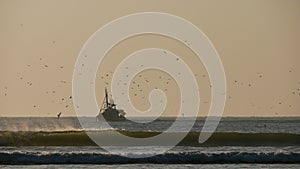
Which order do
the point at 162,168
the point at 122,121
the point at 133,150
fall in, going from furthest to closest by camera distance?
the point at 122,121, the point at 133,150, the point at 162,168

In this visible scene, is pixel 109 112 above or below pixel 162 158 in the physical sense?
below

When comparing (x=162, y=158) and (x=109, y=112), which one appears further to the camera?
(x=109, y=112)

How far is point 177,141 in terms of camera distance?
194 ft

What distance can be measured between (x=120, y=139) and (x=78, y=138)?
5479 millimetres

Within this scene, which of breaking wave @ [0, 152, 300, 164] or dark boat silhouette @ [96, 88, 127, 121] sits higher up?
breaking wave @ [0, 152, 300, 164]

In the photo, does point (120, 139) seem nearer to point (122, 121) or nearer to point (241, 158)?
point (241, 158)

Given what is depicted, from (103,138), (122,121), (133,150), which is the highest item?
(133,150)

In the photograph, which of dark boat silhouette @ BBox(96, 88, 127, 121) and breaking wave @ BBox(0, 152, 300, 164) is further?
dark boat silhouette @ BBox(96, 88, 127, 121)

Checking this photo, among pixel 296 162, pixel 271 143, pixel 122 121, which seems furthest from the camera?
pixel 122 121

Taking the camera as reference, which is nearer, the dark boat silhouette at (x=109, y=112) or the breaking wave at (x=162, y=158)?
the breaking wave at (x=162, y=158)

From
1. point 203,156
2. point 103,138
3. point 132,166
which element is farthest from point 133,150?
point 103,138

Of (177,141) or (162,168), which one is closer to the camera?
(162,168)

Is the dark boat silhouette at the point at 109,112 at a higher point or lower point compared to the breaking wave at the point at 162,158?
lower

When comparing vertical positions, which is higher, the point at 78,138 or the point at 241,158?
the point at 241,158
